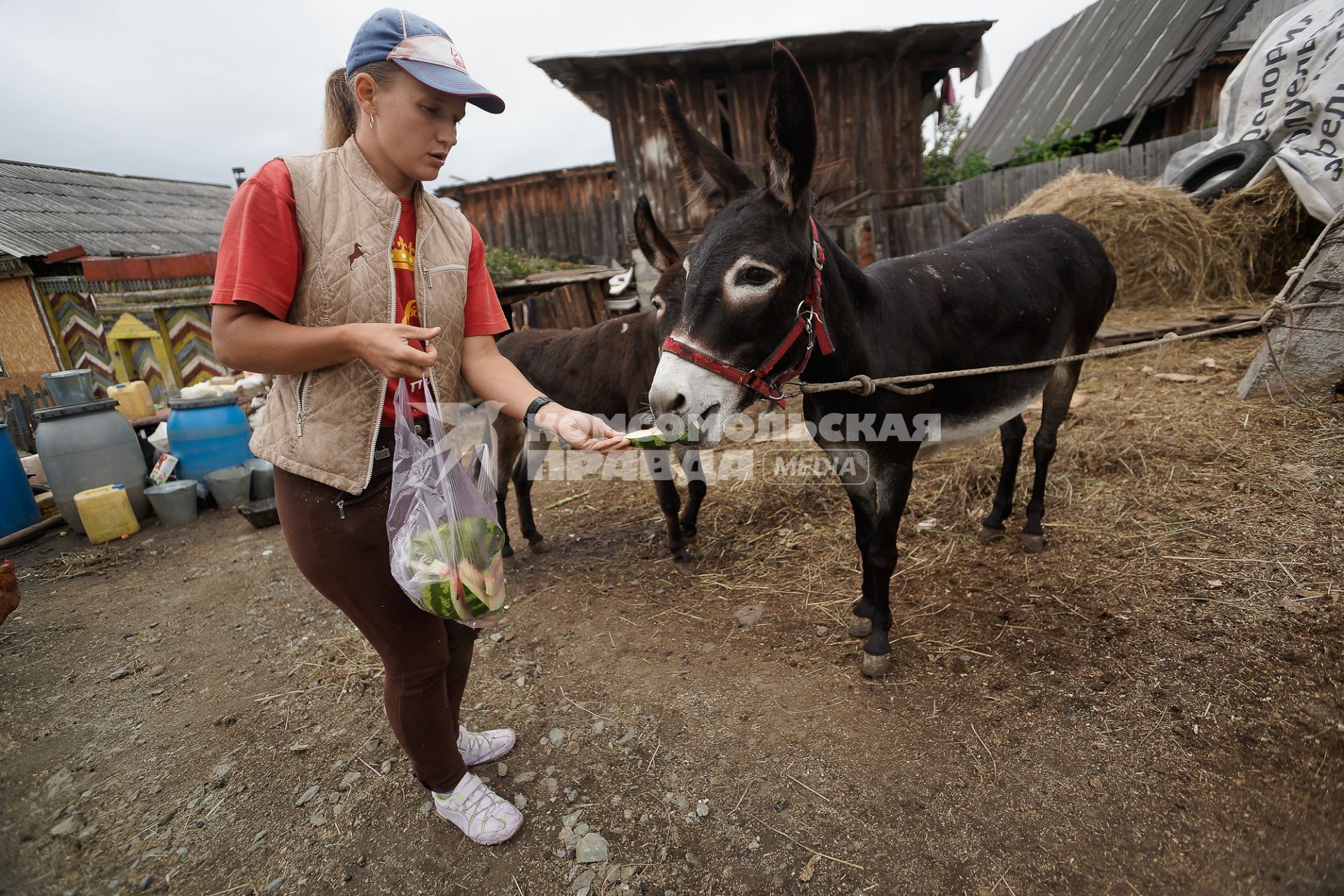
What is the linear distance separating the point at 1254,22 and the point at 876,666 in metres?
17.9

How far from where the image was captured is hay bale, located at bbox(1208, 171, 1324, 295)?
6.45 m

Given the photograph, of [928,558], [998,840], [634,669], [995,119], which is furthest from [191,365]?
[995,119]

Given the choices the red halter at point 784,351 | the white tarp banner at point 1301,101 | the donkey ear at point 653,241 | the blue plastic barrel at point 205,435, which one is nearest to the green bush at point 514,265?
the blue plastic barrel at point 205,435

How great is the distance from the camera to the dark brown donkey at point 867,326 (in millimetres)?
2010

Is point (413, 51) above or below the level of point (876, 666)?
above

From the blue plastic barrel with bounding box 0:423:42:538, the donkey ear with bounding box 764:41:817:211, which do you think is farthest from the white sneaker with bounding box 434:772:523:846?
the blue plastic barrel with bounding box 0:423:42:538

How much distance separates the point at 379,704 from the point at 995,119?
23405 mm

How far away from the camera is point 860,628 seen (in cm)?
300

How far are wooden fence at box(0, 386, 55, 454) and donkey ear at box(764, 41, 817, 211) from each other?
9.49m

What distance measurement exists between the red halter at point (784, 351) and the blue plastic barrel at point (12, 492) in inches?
281

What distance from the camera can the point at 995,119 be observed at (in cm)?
1911

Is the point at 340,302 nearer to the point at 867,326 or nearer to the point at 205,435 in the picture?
the point at 867,326

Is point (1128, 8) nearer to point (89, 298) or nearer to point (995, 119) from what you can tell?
point (995, 119)

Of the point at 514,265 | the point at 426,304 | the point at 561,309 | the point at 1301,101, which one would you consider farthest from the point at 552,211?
the point at 426,304
